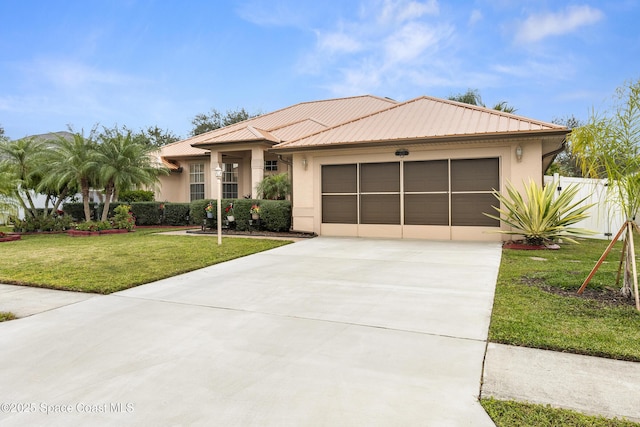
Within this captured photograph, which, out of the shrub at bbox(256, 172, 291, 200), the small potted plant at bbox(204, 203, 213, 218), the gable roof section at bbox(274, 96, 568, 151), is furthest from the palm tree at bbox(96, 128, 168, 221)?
the gable roof section at bbox(274, 96, 568, 151)

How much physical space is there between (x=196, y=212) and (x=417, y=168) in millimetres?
8718

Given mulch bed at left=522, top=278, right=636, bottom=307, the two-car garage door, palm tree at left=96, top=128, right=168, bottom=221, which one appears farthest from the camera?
palm tree at left=96, top=128, right=168, bottom=221

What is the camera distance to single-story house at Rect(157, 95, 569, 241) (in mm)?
10711

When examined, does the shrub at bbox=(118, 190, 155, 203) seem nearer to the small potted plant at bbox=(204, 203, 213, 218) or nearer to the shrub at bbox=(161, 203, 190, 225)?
the shrub at bbox=(161, 203, 190, 225)

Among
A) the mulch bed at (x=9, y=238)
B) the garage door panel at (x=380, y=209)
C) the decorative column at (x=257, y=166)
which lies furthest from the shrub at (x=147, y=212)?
the garage door panel at (x=380, y=209)

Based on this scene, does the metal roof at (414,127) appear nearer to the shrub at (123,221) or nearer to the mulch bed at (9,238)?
the shrub at (123,221)

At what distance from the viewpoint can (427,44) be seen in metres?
21.9

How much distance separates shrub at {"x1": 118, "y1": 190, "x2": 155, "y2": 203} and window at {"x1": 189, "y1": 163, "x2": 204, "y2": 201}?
6.88 feet

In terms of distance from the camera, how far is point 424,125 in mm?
11875

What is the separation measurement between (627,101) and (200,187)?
1909cm

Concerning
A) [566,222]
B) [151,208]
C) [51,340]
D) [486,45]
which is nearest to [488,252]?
[566,222]

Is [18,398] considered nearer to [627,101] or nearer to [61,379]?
[61,379]

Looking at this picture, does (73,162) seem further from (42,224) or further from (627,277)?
(627,277)

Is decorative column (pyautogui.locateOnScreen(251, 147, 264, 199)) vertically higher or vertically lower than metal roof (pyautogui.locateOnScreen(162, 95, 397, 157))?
lower
